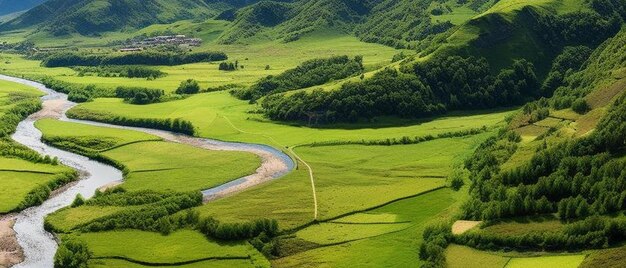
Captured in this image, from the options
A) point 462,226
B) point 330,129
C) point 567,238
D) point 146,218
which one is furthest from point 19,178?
point 567,238

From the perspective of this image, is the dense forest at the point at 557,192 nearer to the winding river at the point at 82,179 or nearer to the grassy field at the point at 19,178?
the winding river at the point at 82,179

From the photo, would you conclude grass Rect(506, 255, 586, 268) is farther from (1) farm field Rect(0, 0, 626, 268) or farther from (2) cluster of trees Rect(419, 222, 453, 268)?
(2) cluster of trees Rect(419, 222, 453, 268)

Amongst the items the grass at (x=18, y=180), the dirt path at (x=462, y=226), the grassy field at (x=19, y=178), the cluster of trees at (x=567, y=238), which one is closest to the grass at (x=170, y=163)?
the grassy field at (x=19, y=178)

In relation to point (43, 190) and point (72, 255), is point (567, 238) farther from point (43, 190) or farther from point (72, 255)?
point (43, 190)

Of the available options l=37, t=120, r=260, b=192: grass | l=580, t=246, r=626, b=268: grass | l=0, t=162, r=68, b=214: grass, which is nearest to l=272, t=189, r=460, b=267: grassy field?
l=580, t=246, r=626, b=268: grass

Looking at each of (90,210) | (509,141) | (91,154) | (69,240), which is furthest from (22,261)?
(509,141)
